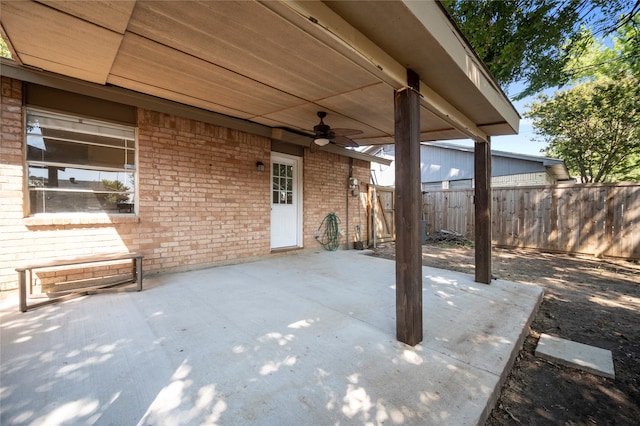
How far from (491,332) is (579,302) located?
233cm

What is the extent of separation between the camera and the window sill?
10.7 ft

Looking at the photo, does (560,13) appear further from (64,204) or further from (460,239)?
(64,204)

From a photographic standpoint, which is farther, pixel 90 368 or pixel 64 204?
pixel 64 204

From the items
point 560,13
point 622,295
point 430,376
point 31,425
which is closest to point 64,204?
point 31,425

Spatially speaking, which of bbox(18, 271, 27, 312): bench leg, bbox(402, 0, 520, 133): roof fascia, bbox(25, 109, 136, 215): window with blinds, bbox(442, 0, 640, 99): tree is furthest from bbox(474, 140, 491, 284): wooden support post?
bbox(18, 271, 27, 312): bench leg

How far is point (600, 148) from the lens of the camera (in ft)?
31.9

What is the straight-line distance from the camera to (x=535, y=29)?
197 inches

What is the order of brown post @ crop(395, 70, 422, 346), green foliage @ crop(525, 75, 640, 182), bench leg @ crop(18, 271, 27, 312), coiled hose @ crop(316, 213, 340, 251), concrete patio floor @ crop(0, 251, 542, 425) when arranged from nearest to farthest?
concrete patio floor @ crop(0, 251, 542, 425) → brown post @ crop(395, 70, 422, 346) → bench leg @ crop(18, 271, 27, 312) → coiled hose @ crop(316, 213, 340, 251) → green foliage @ crop(525, 75, 640, 182)

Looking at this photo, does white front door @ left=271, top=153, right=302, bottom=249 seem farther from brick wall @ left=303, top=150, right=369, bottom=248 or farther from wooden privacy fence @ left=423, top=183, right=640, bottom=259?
wooden privacy fence @ left=423, top=183, right=640, bottom=259

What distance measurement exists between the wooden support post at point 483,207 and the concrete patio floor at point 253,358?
0.53m

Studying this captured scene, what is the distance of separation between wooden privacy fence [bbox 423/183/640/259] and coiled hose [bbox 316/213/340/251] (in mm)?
4714

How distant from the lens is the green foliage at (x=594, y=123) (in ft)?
27.7

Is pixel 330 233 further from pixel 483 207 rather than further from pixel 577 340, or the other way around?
pixel 577 340

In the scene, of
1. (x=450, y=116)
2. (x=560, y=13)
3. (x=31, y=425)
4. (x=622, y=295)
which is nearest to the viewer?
(x=31, y=425)
